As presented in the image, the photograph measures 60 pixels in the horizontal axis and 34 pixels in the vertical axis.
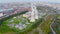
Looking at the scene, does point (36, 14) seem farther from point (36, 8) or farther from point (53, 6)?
point (53, 6)

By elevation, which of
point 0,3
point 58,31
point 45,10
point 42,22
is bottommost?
point 58,31

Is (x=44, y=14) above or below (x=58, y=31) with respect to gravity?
above

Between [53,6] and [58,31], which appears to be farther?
[53,6]

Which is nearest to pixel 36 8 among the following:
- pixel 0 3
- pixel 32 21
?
pixel 32 21

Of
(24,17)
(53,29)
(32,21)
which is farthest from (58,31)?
(24,17)

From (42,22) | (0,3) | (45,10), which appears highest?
(0,3)

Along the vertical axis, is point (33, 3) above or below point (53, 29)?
above

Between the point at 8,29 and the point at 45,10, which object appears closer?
the point at 8,29

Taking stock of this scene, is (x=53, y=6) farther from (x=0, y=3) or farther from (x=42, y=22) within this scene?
(x=0, y=3)
